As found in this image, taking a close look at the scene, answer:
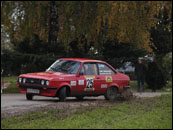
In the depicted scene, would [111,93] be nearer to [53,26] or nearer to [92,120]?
[92,120]

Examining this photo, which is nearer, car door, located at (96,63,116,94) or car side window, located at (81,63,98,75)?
car side window, located at (81,63,98,75)

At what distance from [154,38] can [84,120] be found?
25.8 meters

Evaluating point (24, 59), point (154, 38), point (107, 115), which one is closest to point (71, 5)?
point (107, 115)

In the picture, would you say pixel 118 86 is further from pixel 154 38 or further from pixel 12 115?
pixel 154 38

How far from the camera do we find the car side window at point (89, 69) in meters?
14.4

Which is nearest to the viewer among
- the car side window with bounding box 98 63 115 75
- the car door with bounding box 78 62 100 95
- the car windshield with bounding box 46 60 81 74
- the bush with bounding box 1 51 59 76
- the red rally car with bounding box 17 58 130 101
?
the red rally car with bounding box 17 58 130 101

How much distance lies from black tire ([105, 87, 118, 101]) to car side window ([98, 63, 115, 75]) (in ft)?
1.98

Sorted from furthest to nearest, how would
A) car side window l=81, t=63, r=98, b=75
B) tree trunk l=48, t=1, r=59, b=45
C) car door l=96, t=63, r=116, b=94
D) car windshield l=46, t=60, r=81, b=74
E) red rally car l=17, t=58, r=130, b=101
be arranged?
tree trunk l=48, t=1, r=59, b=45 → car door l=96, t=63, r=116, b=94 → car side window l=81, t=63, r=98, b=75 → car windshield l=46, t=60, r=81, b=74 → red rally car l=17, t=58, r=130, b=101

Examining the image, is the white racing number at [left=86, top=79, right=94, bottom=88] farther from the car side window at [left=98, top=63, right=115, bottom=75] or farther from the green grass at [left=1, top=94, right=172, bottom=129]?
the green grass at [left=1, top=94, right=172, bottom=129]

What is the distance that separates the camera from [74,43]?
75.3 ft

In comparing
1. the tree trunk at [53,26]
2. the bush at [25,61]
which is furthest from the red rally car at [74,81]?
the bush at [25,61]

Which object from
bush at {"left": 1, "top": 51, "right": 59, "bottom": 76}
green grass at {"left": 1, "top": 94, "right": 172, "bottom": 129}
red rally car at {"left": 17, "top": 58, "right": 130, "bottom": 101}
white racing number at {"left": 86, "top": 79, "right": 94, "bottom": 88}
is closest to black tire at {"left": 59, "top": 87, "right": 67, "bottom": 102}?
red rally car at {"left": 17, "top": 58, "right": 130, "bottom": 101}

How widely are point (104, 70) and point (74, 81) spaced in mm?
1739

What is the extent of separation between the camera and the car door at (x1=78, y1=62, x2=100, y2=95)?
46.0 ft
